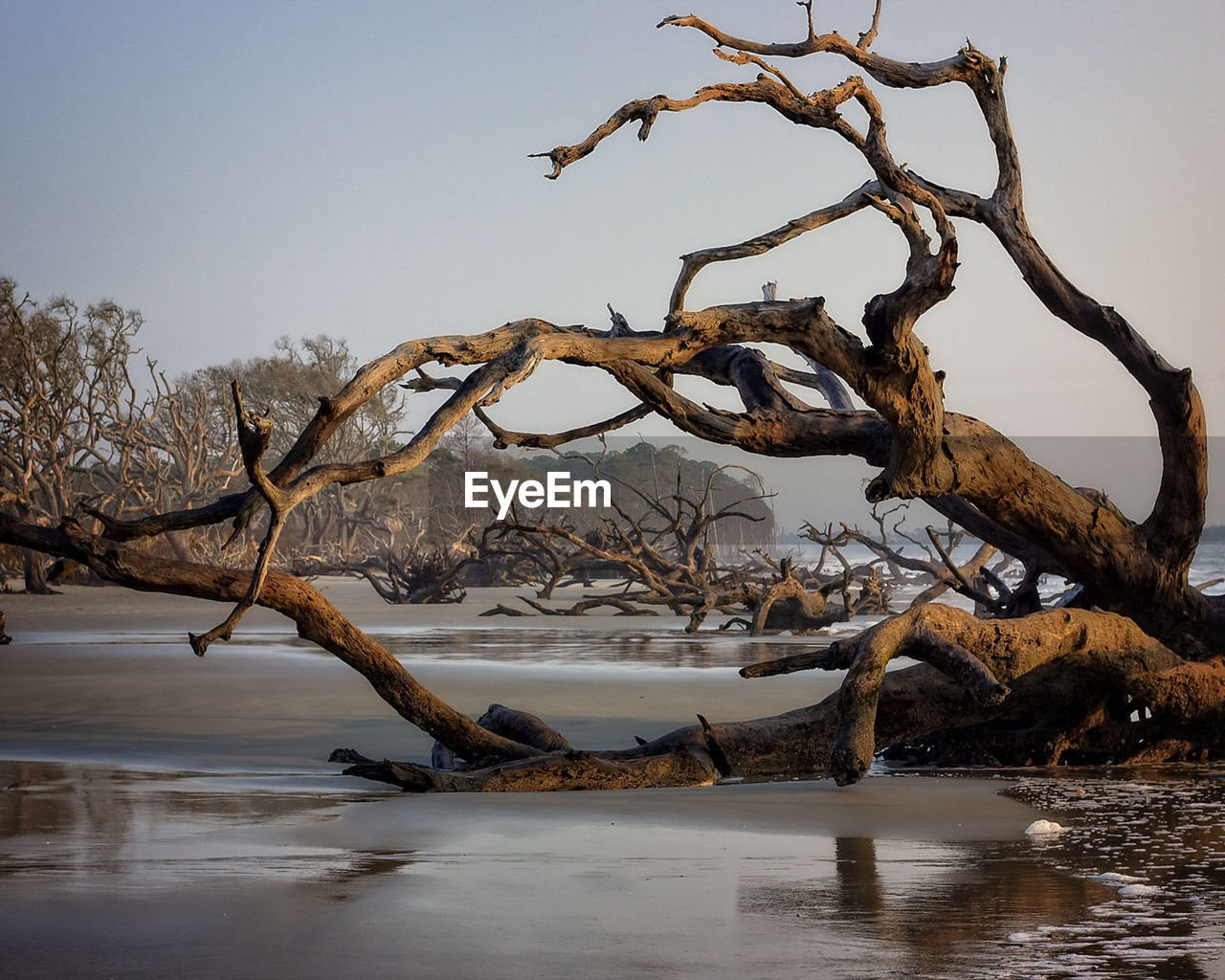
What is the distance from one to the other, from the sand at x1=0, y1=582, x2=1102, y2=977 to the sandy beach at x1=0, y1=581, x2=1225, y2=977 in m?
0.01

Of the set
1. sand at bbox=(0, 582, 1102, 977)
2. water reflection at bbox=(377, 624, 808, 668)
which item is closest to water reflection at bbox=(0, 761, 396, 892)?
sand at bbox=(0, 582, 1102, 977)

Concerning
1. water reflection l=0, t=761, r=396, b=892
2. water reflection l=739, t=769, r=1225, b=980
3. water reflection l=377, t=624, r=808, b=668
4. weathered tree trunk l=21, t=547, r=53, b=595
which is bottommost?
water reflection l=739, t=769, r=1225, b=980

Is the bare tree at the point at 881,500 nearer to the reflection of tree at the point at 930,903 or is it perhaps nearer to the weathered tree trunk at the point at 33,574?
the reflection of tree at the point at 930,903

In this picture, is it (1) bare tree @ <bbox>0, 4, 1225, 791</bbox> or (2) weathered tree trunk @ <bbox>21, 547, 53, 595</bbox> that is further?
(2) weathered tree trunk @ <bbox>21, 547, 53, 595</bbox>

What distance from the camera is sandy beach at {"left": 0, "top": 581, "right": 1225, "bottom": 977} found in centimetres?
297

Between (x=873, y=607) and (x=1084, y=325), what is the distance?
12.0 m

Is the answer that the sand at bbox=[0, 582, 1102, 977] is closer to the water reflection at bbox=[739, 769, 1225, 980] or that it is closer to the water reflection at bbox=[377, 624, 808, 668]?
the water reflection at bbox=[739, 769, 1225, 980]

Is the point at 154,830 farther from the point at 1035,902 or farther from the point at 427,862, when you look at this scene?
the point at 1035,902

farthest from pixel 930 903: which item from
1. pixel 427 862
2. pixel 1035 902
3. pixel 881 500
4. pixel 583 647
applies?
pixel 583 647

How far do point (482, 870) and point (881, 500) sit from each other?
305cm

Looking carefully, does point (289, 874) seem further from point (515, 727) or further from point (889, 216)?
point (889, 216)

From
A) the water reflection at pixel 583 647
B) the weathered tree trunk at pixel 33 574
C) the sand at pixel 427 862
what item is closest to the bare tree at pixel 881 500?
the sand at pixel 427 862

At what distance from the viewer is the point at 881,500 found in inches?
250

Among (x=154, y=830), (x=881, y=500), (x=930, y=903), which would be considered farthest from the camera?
(x=881, y=500)
